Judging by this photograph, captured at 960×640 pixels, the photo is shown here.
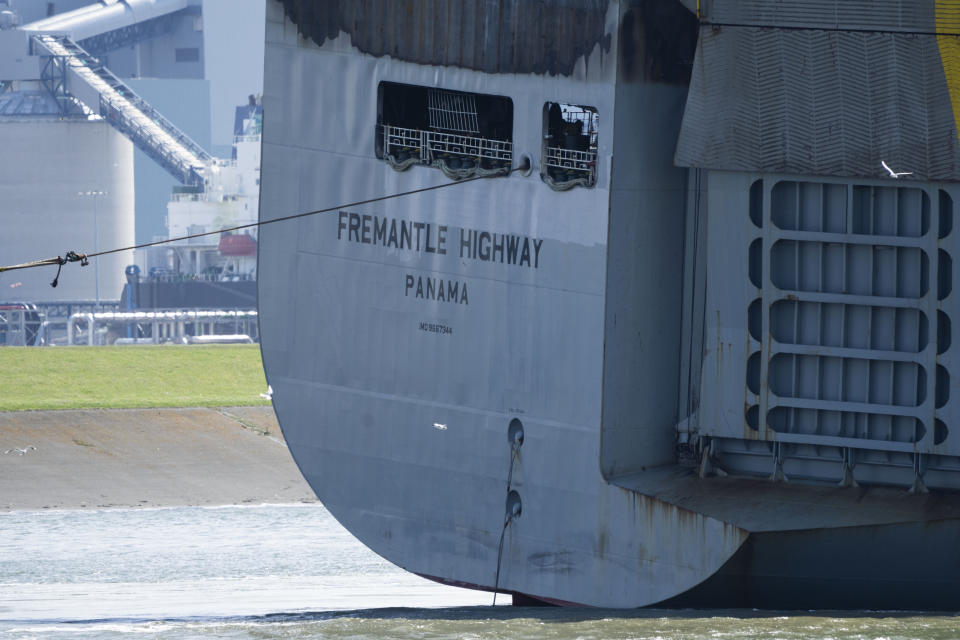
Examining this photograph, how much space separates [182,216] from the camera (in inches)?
3602

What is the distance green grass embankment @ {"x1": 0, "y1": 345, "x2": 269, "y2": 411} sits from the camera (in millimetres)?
41000

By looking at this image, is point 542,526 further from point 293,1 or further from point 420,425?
point 293,1

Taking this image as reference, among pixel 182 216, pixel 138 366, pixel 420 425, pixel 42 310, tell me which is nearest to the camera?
pixel 420 425

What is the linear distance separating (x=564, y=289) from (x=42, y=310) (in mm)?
71205

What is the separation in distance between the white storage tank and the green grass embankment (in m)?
35.4

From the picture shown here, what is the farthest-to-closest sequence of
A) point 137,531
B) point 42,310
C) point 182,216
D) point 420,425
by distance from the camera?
point 182,216, point 42,310, point 137,531, point 420,425

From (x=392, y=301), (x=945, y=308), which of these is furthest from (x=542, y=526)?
(x=945, y=308)

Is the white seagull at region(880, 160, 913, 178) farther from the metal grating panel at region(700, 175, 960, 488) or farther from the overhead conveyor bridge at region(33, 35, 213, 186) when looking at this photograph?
the overhead conveyor bridge at region(33, 35, 213, 186)

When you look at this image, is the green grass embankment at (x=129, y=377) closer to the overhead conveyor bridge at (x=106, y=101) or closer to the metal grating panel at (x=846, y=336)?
the metal grating panel at (x=846, y=336)

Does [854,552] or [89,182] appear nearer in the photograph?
[854,552]

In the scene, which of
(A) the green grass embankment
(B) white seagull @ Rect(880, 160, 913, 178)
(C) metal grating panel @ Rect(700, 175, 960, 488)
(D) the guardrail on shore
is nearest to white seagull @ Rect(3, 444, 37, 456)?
(A) the green grass embankment

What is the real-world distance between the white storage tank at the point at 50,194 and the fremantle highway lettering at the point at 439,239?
6868 cm

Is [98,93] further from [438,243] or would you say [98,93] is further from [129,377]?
[438,243]

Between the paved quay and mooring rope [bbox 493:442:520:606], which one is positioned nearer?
mooring rope [bbox 493:442:520:606]
